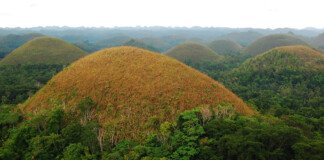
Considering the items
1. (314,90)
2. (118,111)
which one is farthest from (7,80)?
(314,90)

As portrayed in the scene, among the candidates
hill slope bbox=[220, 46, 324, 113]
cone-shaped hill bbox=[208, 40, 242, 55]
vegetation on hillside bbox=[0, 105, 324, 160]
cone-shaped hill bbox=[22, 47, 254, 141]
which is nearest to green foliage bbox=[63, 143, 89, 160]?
vegetation on hillside bbox=[0, 105, 324, 160]

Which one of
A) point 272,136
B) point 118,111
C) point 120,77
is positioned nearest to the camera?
point 272,136

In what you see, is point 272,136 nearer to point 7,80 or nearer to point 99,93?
point 99,93

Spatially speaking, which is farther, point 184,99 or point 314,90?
point 314,90

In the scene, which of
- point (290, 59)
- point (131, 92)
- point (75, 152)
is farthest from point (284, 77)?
point (75, 152)

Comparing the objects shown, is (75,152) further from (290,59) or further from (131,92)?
(290,59)

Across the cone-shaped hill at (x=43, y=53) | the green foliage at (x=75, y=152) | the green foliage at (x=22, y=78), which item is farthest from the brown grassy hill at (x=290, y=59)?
the cone-shaped hill at (x=43, y=53)

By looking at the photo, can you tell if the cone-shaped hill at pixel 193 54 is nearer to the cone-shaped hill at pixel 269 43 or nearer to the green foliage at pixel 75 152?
the cone-shaped hill at pixel 269 43
